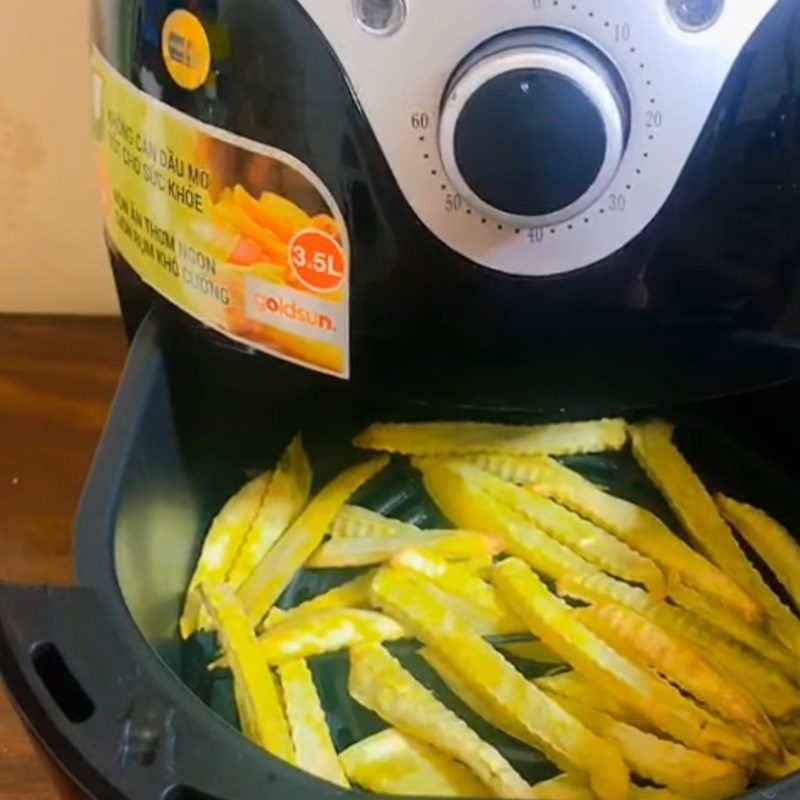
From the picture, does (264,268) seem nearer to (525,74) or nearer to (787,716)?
(525,74)

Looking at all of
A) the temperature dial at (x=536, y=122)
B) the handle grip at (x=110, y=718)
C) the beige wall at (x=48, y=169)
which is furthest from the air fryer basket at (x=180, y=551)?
the beige wall at (x=48, y=169)

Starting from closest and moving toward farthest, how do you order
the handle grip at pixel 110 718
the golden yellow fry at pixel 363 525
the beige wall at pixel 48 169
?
the handle grip at pixel 110 718, the golden yellow fry at pixel 363 525, the beige wall at pixel 48 169

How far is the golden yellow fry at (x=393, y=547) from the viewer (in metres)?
0.57

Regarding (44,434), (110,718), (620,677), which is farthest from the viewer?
(44,434)

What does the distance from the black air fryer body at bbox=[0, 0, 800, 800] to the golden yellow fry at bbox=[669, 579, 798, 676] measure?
0.09 metres

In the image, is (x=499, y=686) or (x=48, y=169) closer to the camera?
(x=499, y=686)

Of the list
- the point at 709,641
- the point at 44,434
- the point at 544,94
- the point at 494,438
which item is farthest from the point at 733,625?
the point at 44,434

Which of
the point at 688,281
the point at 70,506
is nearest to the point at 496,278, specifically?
the point at 688,281

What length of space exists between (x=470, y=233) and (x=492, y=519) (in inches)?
6.4

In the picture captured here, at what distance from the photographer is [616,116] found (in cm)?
42

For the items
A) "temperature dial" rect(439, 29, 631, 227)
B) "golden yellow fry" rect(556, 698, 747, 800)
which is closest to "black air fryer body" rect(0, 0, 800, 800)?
"temperature dial" rect(439, 29, 631, 227)

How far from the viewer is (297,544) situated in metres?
0.58

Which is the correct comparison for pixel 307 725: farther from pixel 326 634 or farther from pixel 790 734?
pixel 790 734

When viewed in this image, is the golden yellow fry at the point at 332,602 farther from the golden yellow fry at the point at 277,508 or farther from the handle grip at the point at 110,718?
the handle grip at the point at 110,718
